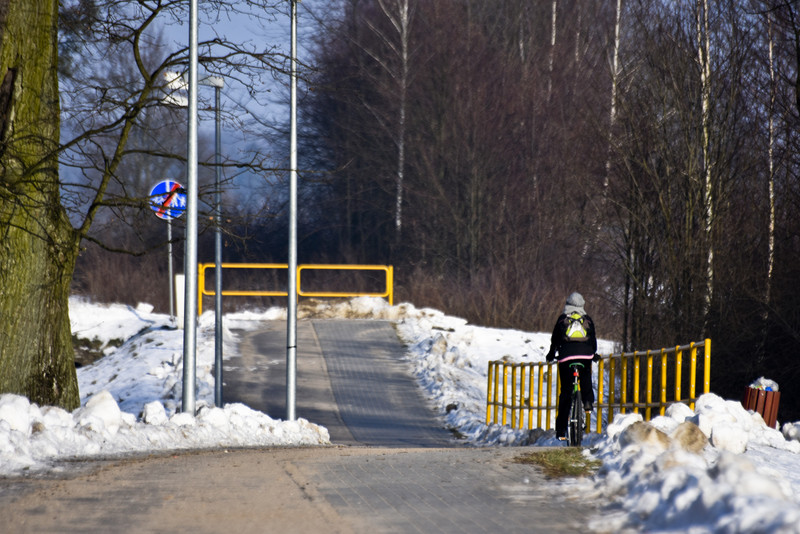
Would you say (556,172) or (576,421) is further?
(556,172)

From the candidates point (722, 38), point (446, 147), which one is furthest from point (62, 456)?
point (446, 147)

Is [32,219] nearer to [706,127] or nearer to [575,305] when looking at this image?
[575,305]

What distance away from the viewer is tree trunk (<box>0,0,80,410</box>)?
10.7 m

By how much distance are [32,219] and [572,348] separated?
582 centimetres

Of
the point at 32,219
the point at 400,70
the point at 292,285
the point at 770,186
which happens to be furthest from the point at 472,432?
the point at 400,70

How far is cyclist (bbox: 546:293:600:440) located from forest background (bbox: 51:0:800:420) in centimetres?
796

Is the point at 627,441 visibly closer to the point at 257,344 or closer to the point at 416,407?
the point at 416,407

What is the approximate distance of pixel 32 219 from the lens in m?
10.9

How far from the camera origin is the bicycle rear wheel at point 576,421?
1045 centimetres

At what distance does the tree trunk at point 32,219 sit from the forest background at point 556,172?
9.90 meters

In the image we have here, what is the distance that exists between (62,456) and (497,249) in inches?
1047

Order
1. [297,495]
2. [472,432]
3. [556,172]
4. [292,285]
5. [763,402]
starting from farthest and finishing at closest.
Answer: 1. [556,172]
2. [472,432]
3. [292,285]
4. [763,402]
5. [297,495]

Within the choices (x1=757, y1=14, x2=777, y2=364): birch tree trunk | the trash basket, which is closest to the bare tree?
the trash basket

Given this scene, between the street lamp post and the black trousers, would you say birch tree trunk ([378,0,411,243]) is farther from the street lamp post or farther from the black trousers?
the black trousers
